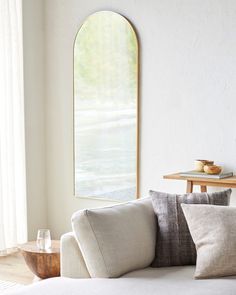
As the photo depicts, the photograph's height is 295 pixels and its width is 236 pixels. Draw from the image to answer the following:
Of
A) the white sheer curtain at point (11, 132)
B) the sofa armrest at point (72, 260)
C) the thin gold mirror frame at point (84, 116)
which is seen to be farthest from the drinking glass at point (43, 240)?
the thin gold mirror frame at point (84, 116)

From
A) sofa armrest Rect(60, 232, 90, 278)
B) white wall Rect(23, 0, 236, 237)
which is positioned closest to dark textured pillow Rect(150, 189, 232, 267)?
sofa armrest Rect(60, 232, 90, 278)

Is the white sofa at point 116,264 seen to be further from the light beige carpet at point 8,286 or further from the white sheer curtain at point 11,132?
the white sheer curtain at point 11,132

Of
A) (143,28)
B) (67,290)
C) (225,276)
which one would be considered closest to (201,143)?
(143,28)

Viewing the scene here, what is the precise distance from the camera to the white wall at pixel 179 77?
4129 mm

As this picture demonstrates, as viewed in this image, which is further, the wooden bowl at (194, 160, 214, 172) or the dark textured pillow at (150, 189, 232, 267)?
the wooden bowl at (194, 160, 214, 172)

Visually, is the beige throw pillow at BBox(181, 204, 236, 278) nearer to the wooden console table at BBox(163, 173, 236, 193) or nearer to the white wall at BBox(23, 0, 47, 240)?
the wooden console table at BBox(163, 173, 236, 193)

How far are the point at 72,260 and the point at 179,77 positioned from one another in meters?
2.06

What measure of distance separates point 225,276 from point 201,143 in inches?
69.9

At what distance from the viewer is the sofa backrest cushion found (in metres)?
2.65

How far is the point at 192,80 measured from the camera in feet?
14.0

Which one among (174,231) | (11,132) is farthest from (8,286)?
(174,231)

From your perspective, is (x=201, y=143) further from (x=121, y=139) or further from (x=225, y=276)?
(x=225, y=276)

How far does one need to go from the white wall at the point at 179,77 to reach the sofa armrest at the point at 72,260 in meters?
1.76

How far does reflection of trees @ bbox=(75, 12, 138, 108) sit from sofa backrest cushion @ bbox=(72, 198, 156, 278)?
6.23 feet
